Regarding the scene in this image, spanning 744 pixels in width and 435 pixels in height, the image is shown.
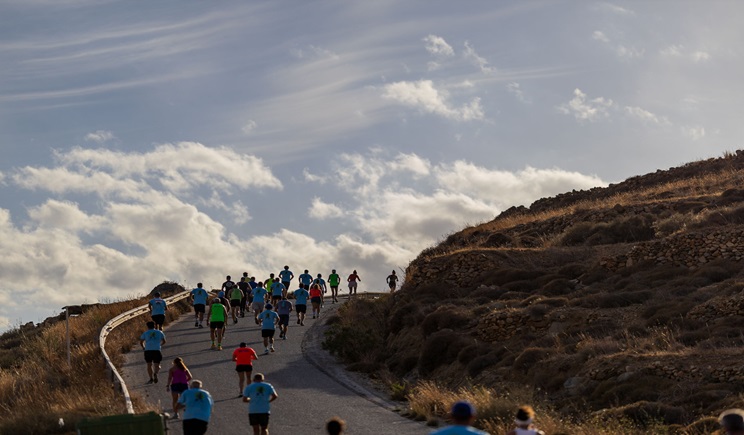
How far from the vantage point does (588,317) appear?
95.5ft

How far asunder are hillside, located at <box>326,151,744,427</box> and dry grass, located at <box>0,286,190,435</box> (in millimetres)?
7949

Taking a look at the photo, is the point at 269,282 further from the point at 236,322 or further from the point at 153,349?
the point at 153,349

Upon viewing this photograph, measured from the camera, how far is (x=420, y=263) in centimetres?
3981

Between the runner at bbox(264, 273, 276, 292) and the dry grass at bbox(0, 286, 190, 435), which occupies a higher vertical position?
the runner at bbox(264, 273, 276, 292)

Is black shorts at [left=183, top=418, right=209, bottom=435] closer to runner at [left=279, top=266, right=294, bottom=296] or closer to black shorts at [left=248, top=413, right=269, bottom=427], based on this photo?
black shorts at [left=248, top=413, right=269, bottom=427]

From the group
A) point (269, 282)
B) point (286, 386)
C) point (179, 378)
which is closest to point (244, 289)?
point (269, 282)

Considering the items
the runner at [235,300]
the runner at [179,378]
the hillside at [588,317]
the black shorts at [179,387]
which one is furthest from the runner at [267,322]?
the black shorts at [179,387]

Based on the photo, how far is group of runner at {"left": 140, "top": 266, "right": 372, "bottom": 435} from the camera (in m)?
16.4

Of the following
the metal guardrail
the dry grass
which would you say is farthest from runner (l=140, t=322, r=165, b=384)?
Result: the dry grass

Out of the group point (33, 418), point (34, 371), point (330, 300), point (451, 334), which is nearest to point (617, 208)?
point (330, 300)

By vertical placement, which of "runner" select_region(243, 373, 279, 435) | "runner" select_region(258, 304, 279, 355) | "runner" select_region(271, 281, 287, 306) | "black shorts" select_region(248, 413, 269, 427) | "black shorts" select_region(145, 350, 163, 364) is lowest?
"black shorts" select_region(248, 413, 269, 427)

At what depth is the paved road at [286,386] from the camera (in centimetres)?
2075

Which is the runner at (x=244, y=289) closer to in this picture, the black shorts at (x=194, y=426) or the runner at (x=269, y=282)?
the runner at (x=269, y=282)

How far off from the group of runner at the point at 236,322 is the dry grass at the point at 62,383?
132cm
